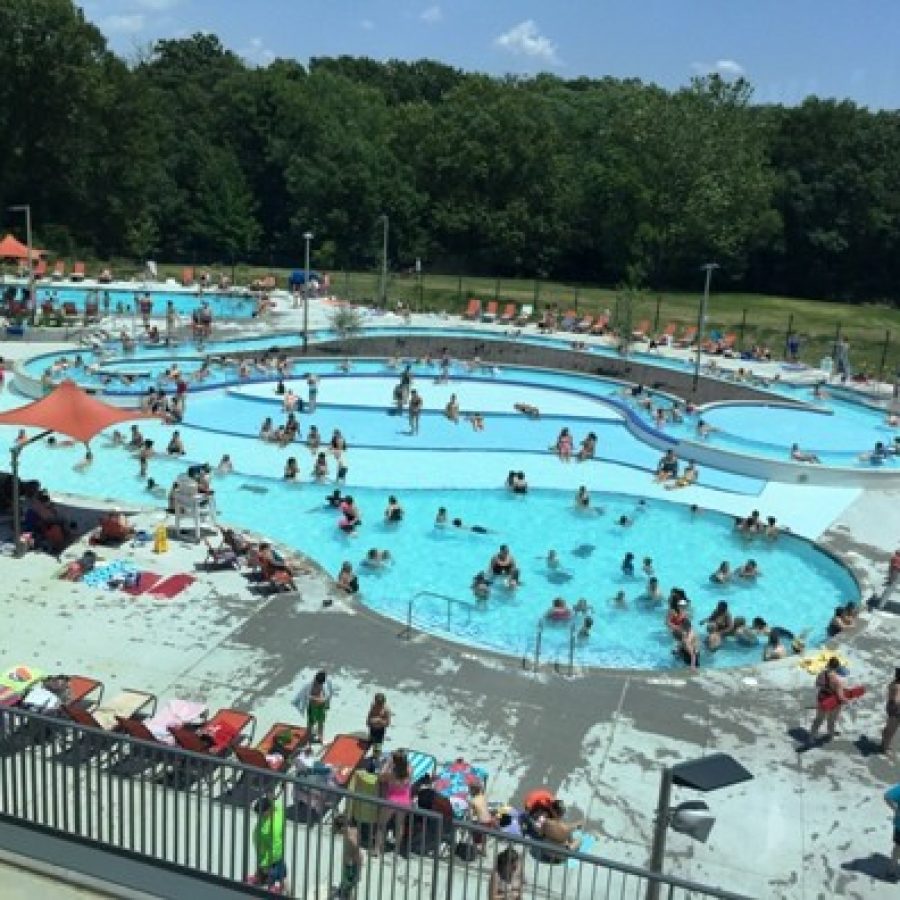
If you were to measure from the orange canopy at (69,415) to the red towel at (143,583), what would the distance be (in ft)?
9.16

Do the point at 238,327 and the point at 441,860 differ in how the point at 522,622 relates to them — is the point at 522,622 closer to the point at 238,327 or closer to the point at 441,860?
the point at 441,860

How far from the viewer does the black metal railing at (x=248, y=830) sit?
27.3ft

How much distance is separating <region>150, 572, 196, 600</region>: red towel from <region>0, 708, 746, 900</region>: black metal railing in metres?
5.49

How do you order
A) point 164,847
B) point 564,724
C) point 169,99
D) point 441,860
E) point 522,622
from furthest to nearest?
point 169,99 → point 522,622 → point 564,724 → point 441,860 → point 164,847

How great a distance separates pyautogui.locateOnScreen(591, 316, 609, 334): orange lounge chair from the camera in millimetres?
45625

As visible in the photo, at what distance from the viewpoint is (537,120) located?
6606cm

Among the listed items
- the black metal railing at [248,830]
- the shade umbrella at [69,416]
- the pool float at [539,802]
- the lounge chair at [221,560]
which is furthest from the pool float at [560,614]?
the shade umbrella at [69,416]

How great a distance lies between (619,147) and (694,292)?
9.90 metres

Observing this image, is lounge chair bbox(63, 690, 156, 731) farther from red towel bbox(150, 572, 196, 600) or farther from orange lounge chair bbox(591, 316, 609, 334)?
orange lounge chair bbox(591, 316, 609, 334)

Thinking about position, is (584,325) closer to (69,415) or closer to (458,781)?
(69,415)

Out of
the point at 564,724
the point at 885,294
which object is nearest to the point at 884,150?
the point at 885,294

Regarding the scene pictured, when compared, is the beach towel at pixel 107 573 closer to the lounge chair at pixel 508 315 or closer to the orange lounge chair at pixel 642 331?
the orange lounge chair at pixel 642 331

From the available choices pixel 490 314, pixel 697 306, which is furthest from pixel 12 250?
pixel 697 306

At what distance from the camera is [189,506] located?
59.1ft
